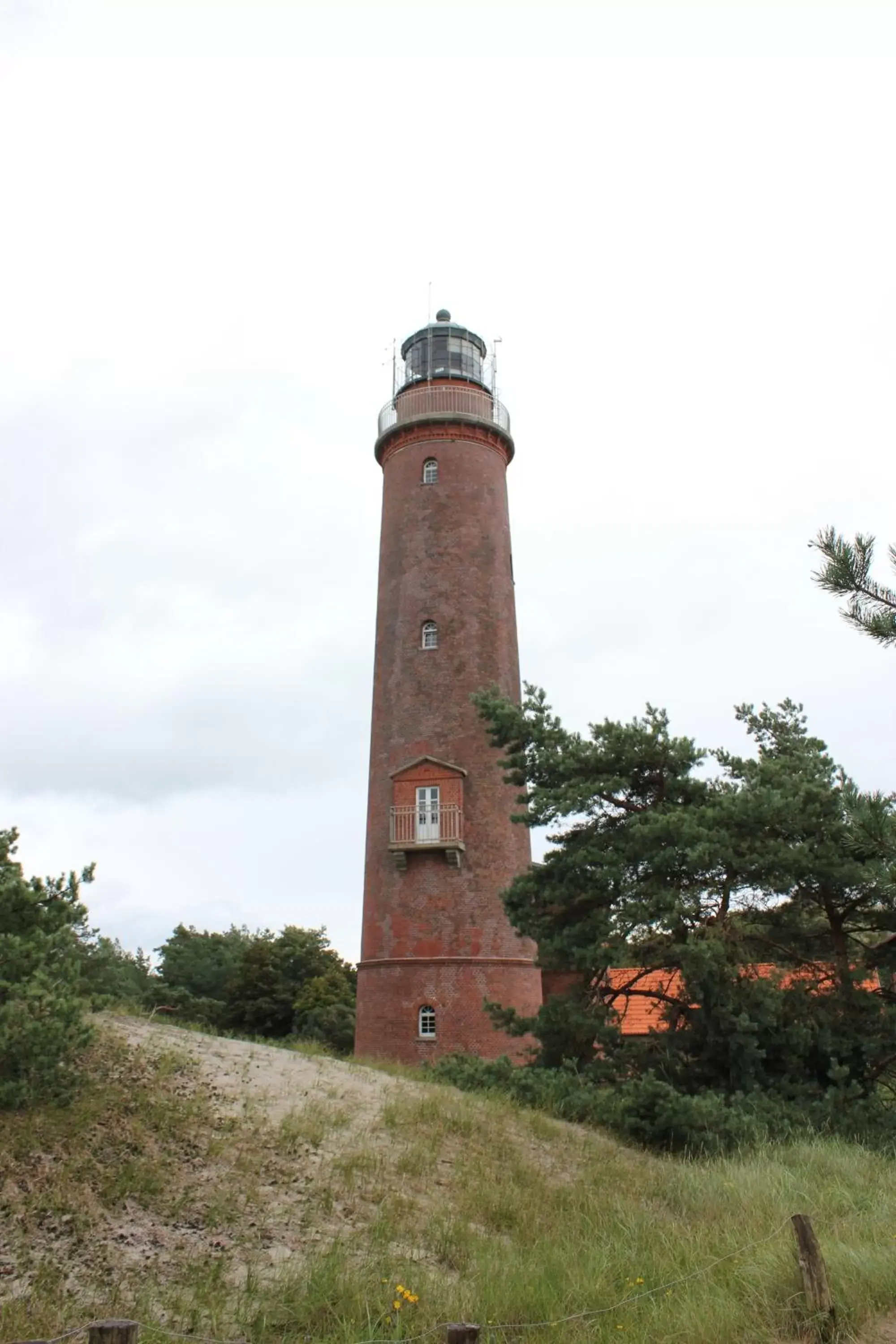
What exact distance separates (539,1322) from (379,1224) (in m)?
1.96

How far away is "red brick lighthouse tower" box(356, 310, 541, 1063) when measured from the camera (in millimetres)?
21016

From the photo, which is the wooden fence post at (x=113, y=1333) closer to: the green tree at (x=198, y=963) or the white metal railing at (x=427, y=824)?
the white metal railing at (x=427, y=824)

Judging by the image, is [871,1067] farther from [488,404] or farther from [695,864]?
[488,404]

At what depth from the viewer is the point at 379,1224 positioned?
7.79m

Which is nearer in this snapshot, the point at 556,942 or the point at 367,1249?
the point at 367,1249

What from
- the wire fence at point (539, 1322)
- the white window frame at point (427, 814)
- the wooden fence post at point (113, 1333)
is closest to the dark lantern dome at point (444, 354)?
the white window frame at point (427, 814)

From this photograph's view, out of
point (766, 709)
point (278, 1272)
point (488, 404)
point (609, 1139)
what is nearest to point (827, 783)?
point (766, 709)

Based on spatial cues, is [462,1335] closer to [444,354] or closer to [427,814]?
[427,814]

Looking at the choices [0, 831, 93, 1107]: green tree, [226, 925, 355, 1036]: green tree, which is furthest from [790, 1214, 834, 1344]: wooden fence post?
[226, 925, 355, 1036]: green tree

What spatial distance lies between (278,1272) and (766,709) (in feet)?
38.5

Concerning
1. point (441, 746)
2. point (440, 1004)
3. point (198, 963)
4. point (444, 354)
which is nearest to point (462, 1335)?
point (440, 1004)

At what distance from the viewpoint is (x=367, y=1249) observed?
7328mm

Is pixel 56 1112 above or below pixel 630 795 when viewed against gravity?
below

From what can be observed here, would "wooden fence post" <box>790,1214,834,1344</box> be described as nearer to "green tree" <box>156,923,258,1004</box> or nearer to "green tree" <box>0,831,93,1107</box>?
"green tree" <box>0,831,93,1107</box>
